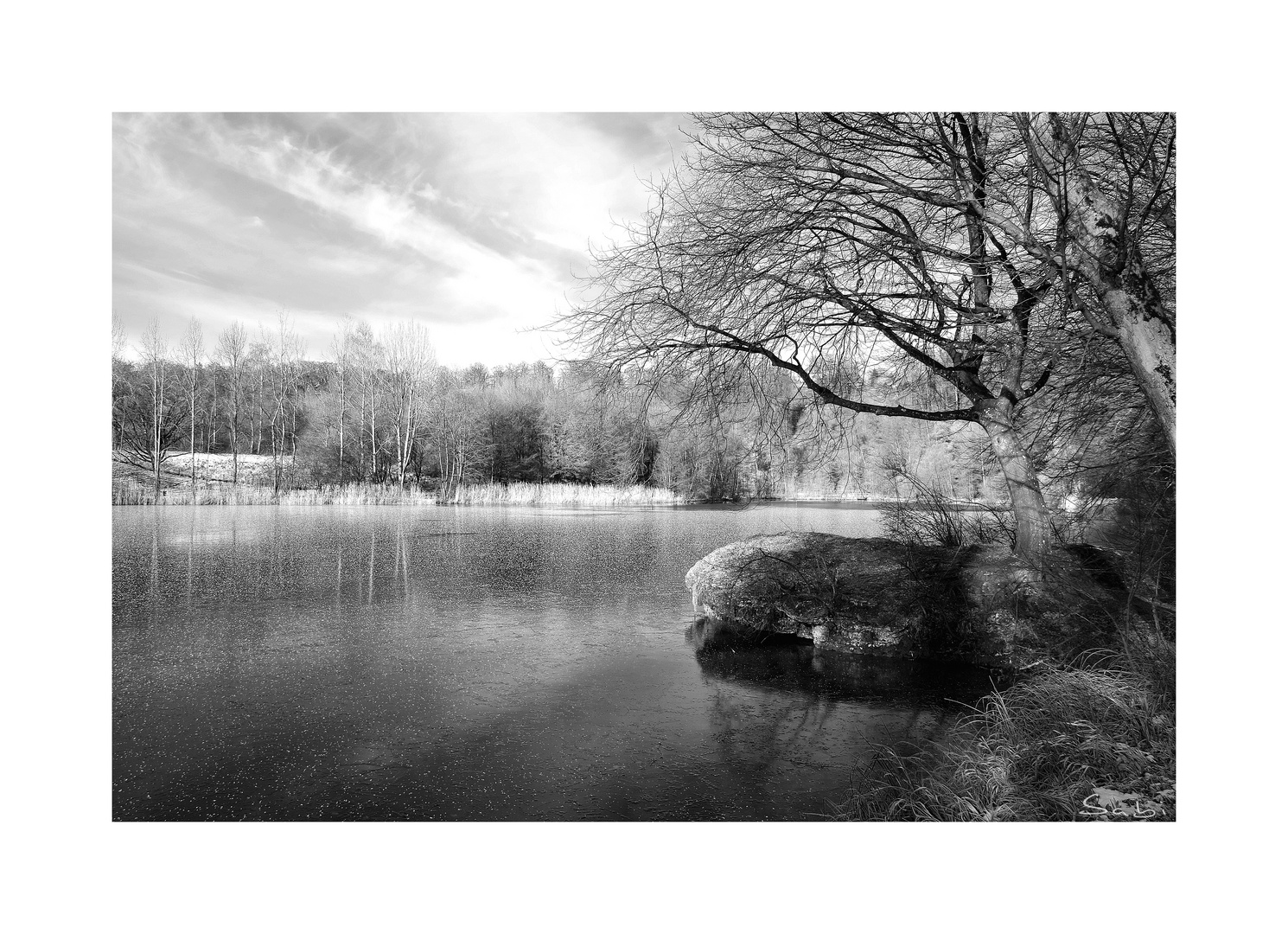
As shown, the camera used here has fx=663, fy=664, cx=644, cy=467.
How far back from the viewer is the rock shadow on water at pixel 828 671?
12.3 feet

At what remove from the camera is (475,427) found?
1552 cm

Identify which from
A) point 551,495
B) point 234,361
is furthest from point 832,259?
point 551,495

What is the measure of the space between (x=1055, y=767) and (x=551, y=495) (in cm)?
1396

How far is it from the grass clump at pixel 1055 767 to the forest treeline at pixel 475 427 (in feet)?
7.57

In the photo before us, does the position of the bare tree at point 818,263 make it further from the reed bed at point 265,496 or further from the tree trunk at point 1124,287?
the reed bed at point 265,496

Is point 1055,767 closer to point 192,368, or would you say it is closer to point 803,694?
point 803,694

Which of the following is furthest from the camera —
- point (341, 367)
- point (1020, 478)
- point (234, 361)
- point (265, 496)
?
point (341, 367)

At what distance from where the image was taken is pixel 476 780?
8.36ft

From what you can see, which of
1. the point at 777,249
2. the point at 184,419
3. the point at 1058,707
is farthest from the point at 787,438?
the point at 184,419

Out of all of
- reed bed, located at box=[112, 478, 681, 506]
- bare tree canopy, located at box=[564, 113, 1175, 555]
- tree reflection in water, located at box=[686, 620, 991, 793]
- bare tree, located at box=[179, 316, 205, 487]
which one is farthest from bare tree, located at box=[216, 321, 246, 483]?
tree reflection in water, located at box=[686, 620, 991, 793]

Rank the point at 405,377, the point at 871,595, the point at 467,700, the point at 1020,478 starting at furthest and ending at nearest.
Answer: the point at 405,377 < the point at 871,595 < the point at 1020,478 < the point at 467,700

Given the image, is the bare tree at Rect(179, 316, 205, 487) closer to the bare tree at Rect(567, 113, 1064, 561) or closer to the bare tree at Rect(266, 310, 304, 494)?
the bare tree at Rect(266, 310, 304, 494)

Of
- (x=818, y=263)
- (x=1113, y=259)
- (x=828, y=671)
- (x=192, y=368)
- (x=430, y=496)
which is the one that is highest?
(x=818, y=263)

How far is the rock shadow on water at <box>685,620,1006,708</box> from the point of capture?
12.3 ft
